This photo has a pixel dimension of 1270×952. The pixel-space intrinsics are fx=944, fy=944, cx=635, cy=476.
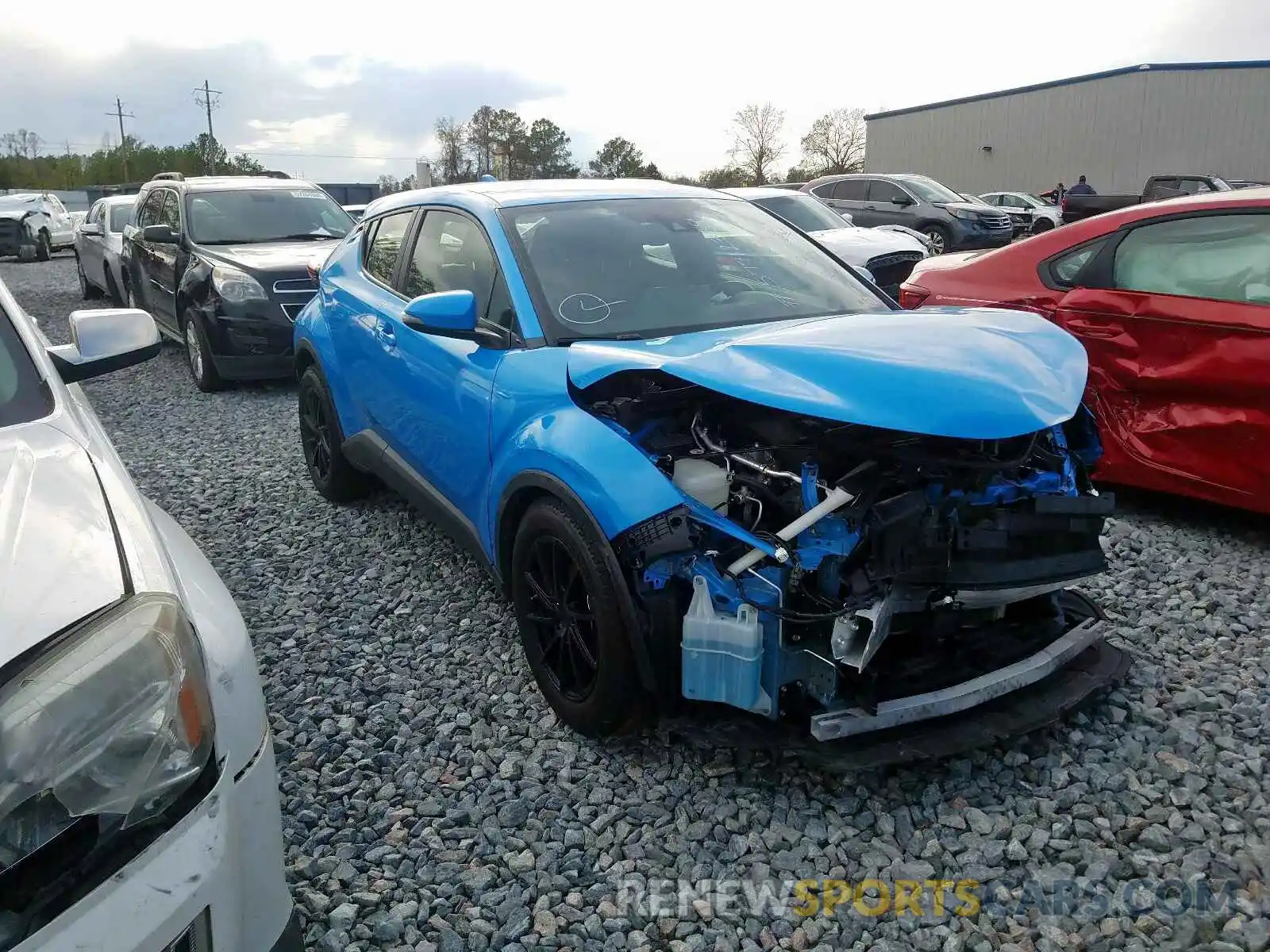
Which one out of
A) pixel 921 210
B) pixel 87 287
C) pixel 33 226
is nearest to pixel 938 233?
pixel 921 210

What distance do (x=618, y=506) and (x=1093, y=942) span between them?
1.51 m

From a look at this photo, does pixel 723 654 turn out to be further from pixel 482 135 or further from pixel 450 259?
pixel 482 135

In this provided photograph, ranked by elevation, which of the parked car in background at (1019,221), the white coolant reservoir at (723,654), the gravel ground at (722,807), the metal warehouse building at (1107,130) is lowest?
the gravel ground at (722,807)

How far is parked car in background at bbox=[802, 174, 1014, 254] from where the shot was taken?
16734 mm

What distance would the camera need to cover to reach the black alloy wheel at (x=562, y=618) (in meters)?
2.80

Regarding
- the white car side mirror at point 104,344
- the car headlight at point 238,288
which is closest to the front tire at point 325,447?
the white car side mirror at point 104,344

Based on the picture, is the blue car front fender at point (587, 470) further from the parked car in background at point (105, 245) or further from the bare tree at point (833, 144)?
the bare tree at point (833, 144)

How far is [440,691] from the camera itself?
3.31 meters

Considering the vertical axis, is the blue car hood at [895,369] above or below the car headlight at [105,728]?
above

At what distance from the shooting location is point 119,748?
1.28 metres

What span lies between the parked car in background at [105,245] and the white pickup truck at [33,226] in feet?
32.7

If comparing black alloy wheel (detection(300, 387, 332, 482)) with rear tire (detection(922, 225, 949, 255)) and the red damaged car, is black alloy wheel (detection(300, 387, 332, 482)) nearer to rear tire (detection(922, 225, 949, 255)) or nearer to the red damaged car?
the red damaged car

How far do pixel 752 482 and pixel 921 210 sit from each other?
52.2ft

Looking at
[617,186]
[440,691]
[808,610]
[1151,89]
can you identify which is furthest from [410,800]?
[1151,89]
